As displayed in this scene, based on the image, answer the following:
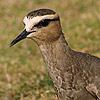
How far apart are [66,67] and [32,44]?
4668mm

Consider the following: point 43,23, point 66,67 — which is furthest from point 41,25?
point 66,67

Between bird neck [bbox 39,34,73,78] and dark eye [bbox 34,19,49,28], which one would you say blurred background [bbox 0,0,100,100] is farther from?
dark eye [bbox 34,19,49,28]

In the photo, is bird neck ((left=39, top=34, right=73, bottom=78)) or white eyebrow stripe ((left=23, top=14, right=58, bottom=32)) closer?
white eyebrow stripe ((left=23, top=14, right=58, bottom=32))

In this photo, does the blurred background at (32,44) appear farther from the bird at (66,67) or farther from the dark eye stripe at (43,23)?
the dark eye stripe at (43,23)

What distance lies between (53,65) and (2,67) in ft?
10.6

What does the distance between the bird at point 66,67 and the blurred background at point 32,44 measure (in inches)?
46.8

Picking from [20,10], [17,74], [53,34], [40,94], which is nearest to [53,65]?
[53,34]

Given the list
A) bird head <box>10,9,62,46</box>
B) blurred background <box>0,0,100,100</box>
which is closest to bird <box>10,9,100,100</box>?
bird head <box>10,9,62,46</box>

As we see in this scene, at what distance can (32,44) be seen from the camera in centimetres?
825

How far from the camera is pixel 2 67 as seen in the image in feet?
21.7

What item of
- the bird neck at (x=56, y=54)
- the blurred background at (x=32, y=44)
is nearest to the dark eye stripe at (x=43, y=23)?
the bird neck at (x=56, y=54)

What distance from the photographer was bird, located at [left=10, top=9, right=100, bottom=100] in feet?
11.4

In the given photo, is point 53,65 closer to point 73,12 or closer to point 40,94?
point 40,94

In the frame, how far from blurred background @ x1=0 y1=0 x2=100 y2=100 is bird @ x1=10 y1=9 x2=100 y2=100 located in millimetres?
1188
